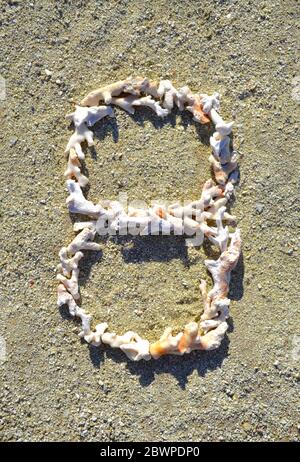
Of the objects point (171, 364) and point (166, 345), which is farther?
point (171, 364)

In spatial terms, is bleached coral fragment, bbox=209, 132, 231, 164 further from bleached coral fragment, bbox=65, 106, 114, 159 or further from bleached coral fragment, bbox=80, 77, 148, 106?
bleached coral fragment, bbox=65, 106, 114, 159

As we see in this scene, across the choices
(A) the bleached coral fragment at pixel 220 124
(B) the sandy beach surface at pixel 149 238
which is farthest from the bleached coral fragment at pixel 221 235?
(A) the bleached coral fragment at pixel 220 124

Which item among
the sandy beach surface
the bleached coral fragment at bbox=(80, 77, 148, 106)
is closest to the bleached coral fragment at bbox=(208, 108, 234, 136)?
the sandy beach surface

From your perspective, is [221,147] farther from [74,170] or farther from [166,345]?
[166,345]

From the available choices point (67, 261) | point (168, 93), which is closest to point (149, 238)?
point (67, 261)

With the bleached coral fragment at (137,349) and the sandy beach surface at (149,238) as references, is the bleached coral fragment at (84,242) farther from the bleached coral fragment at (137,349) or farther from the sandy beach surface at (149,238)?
the bleached coral fragment at (137,349)

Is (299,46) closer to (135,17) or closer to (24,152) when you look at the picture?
(135,17)

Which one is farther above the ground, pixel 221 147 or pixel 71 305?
pixel 221 147
